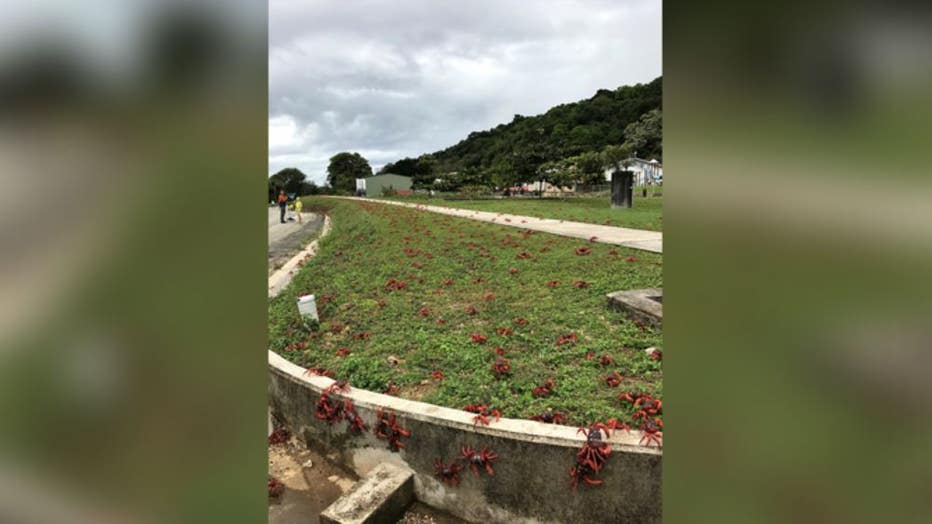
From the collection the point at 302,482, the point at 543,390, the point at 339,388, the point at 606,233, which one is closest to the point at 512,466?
the point at 543,390

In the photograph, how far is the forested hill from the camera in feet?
129

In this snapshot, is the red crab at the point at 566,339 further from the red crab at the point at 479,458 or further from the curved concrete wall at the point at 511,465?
the red crab at the point at 479,458

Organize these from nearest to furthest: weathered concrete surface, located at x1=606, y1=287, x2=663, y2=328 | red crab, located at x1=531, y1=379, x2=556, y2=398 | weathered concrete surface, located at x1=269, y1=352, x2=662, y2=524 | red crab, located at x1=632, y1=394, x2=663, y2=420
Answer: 1. weathered concrete surface, located at x1=269, y1=352, x2=662, y2=524
2. red crab, located at x1=632, y1=394, x2=663, y2=420
3. red crab, located at x1=531, y1=379, x2=556, y2=398
4. weathered concrete surface, located at x1=606, y1=287, x2=663, y2=328

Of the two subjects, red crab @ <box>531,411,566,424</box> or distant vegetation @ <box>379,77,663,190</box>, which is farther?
distant vegetation @ <box>379,77,663,190</box>

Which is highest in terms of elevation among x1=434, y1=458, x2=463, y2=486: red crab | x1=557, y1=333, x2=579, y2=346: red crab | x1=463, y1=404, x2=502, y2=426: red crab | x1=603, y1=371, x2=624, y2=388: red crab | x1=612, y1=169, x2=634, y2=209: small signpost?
x1=612, y1=169, x2=634, y2=209: small signpost

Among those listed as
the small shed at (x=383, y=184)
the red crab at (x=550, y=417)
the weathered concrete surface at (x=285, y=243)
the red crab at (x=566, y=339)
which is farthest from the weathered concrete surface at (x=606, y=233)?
the small shed at (x=383, y=184)

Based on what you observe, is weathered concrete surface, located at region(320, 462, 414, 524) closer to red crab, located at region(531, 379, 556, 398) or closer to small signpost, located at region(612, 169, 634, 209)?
red crab, located at region(531, 379, 556, 398)

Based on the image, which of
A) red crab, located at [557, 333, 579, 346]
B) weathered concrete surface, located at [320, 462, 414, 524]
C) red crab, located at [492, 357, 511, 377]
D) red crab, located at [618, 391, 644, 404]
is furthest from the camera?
red crab, located at [557, 333, 579, 346]

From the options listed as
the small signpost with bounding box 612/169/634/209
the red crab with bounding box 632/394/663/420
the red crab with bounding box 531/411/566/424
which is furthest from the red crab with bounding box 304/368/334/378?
the small signpost with bounding box 612/169/634/209

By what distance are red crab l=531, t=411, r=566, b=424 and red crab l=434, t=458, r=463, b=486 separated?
1.73 feet

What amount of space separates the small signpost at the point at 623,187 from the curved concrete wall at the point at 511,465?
1499 cm

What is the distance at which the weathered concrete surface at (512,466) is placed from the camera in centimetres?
249
